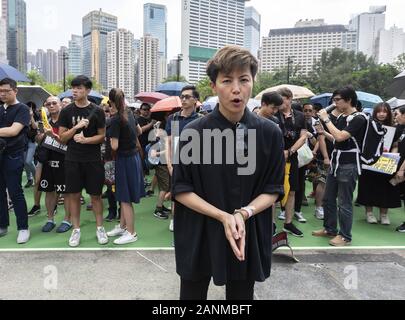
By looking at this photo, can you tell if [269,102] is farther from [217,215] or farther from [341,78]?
[341,78]

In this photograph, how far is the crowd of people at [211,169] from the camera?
5.60 ft

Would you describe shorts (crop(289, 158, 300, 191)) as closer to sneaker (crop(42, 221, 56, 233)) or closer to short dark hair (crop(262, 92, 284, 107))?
short dark hair (crop(262, 92, 284, 107))

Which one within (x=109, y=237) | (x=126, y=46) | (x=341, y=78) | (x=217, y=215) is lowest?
(x=109, y=237)

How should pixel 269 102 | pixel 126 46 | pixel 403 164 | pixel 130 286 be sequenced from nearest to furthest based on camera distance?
pixel 130 286, pixel 269 102, pixel 403 164, pixel 126 46

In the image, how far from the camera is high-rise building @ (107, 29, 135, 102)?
64.0m

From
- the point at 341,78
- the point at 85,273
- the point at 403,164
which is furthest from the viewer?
the point at 341,78

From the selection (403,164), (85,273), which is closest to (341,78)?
(403,164)

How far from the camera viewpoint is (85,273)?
139 inches

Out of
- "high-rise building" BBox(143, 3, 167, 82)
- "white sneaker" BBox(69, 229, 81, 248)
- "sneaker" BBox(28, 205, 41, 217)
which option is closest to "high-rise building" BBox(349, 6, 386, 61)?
"high-rise building" BBox(143, 3, 167, 82)

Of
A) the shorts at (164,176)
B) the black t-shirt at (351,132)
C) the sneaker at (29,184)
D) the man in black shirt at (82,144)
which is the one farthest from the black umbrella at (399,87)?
the sneaker at (29,184)

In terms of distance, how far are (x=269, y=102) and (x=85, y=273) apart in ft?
8.55

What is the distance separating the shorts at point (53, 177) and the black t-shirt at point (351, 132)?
3477mm

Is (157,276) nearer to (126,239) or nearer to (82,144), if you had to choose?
(126,239)

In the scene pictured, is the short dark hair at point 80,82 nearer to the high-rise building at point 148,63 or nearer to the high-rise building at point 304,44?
the high-rise building at point 148,63
